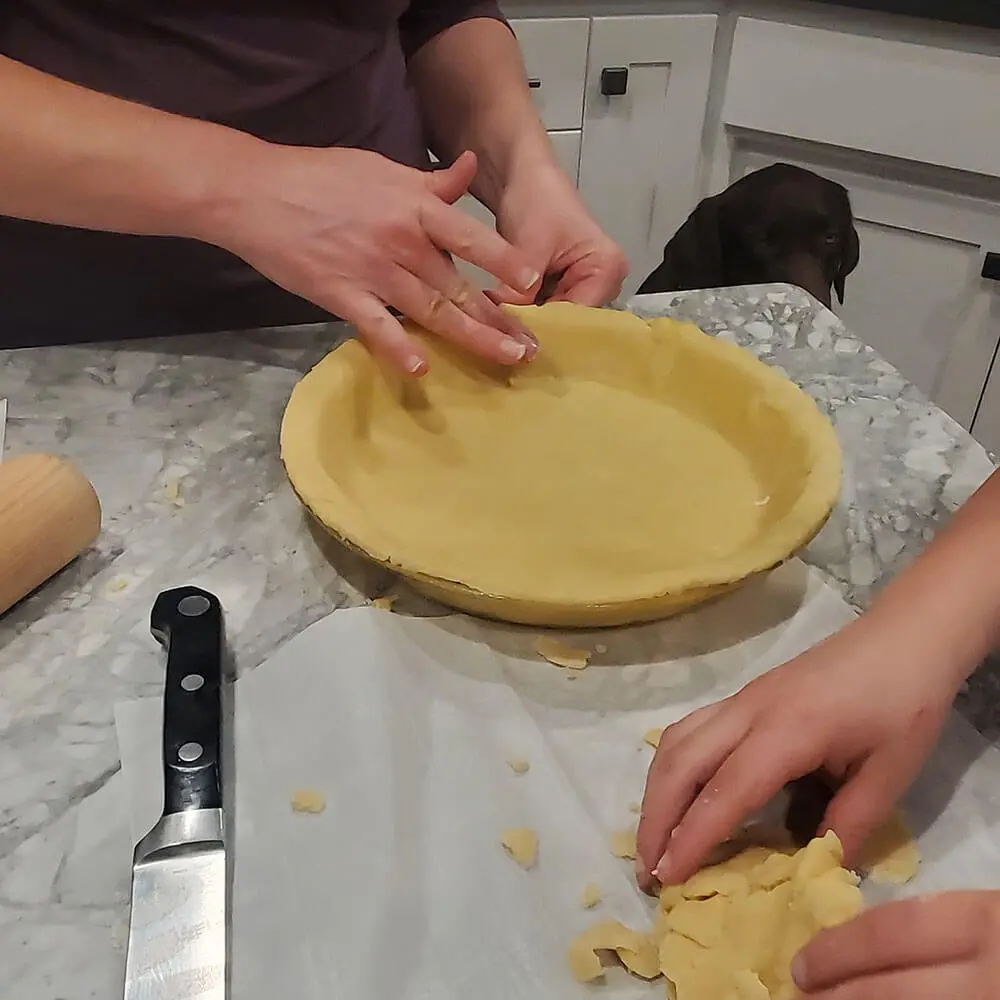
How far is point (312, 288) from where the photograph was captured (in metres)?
0.73

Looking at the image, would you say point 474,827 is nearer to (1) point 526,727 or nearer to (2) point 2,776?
(1) point 526,727

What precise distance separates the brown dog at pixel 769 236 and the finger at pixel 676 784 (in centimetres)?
113

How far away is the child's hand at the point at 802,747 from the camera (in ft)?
1.55

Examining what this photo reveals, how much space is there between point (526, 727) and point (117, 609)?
24 cm

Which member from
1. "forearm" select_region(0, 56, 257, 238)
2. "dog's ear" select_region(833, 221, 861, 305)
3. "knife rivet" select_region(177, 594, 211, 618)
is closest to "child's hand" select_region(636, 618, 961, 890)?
"knife rivet" select_region(177, 594, 211, 618)

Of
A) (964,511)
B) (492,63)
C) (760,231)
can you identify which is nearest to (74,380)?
(492,63)

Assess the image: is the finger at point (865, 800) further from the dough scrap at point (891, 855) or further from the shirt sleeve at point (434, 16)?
the shirt sleeve at point (434, 16)

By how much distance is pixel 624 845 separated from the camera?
509 mm

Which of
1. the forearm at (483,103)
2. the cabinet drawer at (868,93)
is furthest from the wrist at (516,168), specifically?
the cabinet drawer at (868,93)

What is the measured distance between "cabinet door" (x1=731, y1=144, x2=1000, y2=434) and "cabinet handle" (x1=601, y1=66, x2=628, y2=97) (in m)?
0.23

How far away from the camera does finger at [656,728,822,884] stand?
469 mm

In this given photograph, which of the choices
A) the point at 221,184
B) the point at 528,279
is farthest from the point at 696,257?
the point at 221,184

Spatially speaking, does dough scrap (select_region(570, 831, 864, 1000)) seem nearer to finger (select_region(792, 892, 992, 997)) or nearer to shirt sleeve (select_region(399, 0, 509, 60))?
finger (select_region(792, 892, 992, 997))

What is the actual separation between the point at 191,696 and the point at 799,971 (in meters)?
0.31
